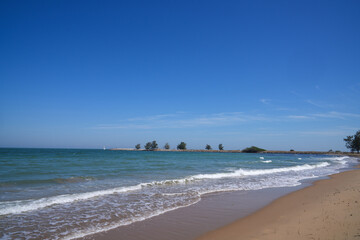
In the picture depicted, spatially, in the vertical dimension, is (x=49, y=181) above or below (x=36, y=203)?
below

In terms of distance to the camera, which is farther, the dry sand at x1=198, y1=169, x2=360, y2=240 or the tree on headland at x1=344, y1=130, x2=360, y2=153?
the tree on headland at x1=344, y1=130, x2=360, y2=153

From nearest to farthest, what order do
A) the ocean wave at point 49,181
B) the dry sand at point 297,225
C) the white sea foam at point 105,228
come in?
the dry sand at point 297,225, the white sea foam at point 105,228, the ocean wave at point 49,181

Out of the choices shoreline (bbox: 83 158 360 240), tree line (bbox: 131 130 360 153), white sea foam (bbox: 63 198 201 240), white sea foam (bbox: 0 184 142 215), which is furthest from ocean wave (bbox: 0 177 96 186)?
tree line (bbox: 131 130 360 153)

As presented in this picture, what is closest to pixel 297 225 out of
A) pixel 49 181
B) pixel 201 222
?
pixel 201 222

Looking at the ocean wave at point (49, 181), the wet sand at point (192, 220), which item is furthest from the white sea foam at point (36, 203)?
the ocean wave at point (49, 181)

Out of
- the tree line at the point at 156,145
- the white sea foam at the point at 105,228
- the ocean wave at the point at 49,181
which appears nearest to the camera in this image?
the white sea foam at the point at 105,228

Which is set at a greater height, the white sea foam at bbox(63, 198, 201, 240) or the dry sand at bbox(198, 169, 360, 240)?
the dry sand at bbox(198, 169, 360, 240)

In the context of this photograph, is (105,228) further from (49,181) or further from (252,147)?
(252,147)

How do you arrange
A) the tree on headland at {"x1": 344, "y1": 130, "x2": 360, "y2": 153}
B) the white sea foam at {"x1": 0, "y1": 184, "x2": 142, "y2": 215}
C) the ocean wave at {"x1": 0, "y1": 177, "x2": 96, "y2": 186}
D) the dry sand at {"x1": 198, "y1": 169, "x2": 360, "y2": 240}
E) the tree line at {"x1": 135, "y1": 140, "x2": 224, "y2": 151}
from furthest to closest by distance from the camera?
the tree line at {"x1": 135, "y1": 140, "x2": 224, "y2": 151}, the tree on headland at {"x1": 344, "y1": 130, "x2": 360, "y2": 153}, the ocean wave at {"x1": 0, "y1": 177, "x2": 96, "y2": 186}, the white sea foam at {"x1": 0, "y1": 184, "x2": 142, "y2": 215}, the dry sand at {"x1": 198, "y1": 169, "x2": 360, "y2": 240}

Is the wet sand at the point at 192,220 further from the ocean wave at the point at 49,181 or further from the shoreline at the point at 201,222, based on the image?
the ocean wave at the point at 49,181

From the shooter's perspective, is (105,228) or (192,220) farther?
(192,220)

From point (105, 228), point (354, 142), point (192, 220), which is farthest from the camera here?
point (354, 142)

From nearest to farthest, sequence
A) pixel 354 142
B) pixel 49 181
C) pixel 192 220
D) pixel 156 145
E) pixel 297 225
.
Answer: pixel 297 225, pixel 192 220, pixel 49 181, pixel 354 142, pixel 156 145

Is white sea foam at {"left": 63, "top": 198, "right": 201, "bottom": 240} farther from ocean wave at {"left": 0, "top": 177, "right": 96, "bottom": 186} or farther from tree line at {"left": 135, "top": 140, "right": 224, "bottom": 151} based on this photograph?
tree line at {"left": 135, "top": 140, "right": 224, "bottom": 151}
